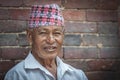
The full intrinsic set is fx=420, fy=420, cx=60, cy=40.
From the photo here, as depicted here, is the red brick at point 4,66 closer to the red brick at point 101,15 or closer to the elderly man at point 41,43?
the elderly man at point 41,43

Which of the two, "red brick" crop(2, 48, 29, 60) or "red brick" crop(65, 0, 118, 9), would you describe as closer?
"red brick" crop(2, 48, 29, 60)

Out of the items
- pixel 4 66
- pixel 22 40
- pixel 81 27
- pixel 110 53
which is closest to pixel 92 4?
pixel 81 27

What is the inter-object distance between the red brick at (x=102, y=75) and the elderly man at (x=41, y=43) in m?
0.42

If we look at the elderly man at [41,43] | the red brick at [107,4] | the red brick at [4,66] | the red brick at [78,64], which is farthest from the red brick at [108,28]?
the red brick at [4,66]

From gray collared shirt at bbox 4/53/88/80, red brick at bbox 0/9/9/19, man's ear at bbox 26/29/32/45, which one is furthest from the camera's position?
red brick at bbox 0/9/9/19

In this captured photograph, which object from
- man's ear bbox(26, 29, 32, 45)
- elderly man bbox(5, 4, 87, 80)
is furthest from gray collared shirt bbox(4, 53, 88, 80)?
man's ear bbox(26, 29, 32, 45)

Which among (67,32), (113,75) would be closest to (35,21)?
(67,32)

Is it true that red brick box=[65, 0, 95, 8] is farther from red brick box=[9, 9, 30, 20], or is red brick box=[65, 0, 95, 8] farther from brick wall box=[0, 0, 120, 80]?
red brick box=[9, 9, 30, 20]

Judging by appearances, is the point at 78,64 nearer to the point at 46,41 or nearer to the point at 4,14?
the point at 46,41

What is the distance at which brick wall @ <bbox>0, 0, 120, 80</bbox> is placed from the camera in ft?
12.7

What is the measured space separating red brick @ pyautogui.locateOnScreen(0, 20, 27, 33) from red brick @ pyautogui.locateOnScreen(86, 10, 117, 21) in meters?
0.63

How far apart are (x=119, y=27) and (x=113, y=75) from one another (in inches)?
18.4

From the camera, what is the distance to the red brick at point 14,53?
3873mm

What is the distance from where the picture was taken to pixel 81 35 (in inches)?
157
